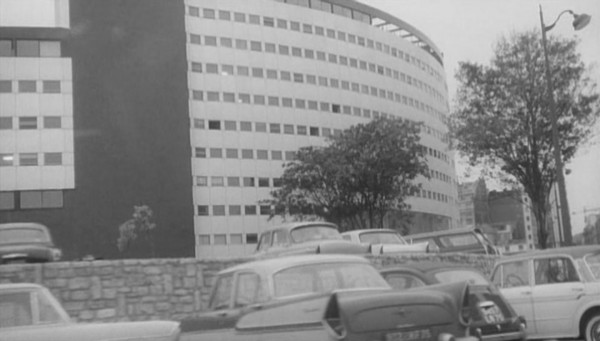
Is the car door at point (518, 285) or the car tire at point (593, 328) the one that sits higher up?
the car door at point (518, 285)

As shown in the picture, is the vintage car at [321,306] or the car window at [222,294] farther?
the car window at [222,294]

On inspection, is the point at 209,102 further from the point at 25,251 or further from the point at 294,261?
the point at 294,261

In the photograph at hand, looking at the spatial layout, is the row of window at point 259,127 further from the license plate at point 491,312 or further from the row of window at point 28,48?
the license plate at point 491,312

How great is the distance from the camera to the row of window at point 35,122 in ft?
172

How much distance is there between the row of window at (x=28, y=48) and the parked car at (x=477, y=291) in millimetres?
48865

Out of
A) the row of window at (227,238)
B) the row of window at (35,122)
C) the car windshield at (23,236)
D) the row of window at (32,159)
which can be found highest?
the row of window at (35,122)

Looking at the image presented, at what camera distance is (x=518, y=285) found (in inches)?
471

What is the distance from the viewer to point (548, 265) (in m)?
11.6

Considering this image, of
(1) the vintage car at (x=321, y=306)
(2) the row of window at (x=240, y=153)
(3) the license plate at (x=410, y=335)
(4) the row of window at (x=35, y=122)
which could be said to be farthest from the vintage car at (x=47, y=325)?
(2) the row of window at (x=240, y=153)

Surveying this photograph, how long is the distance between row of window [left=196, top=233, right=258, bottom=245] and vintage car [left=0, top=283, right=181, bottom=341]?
52.0 meters

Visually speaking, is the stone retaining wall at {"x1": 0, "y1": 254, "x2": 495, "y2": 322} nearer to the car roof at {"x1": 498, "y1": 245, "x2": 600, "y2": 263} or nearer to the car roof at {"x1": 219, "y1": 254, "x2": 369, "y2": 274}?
the car roof at {"x1": 498, "y1": 245, "x2": 600, "y2": 263}

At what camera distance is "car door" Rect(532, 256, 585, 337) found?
11086 mm

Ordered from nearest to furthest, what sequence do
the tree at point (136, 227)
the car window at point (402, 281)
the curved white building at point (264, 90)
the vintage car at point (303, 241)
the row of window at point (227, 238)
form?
the car window at point (402, 281), the vintage car at point (303, 241), the tree at point (136, 227), the row of window at point (227, 238), the curved white building at point (264, 90)

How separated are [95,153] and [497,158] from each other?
31.9 m
